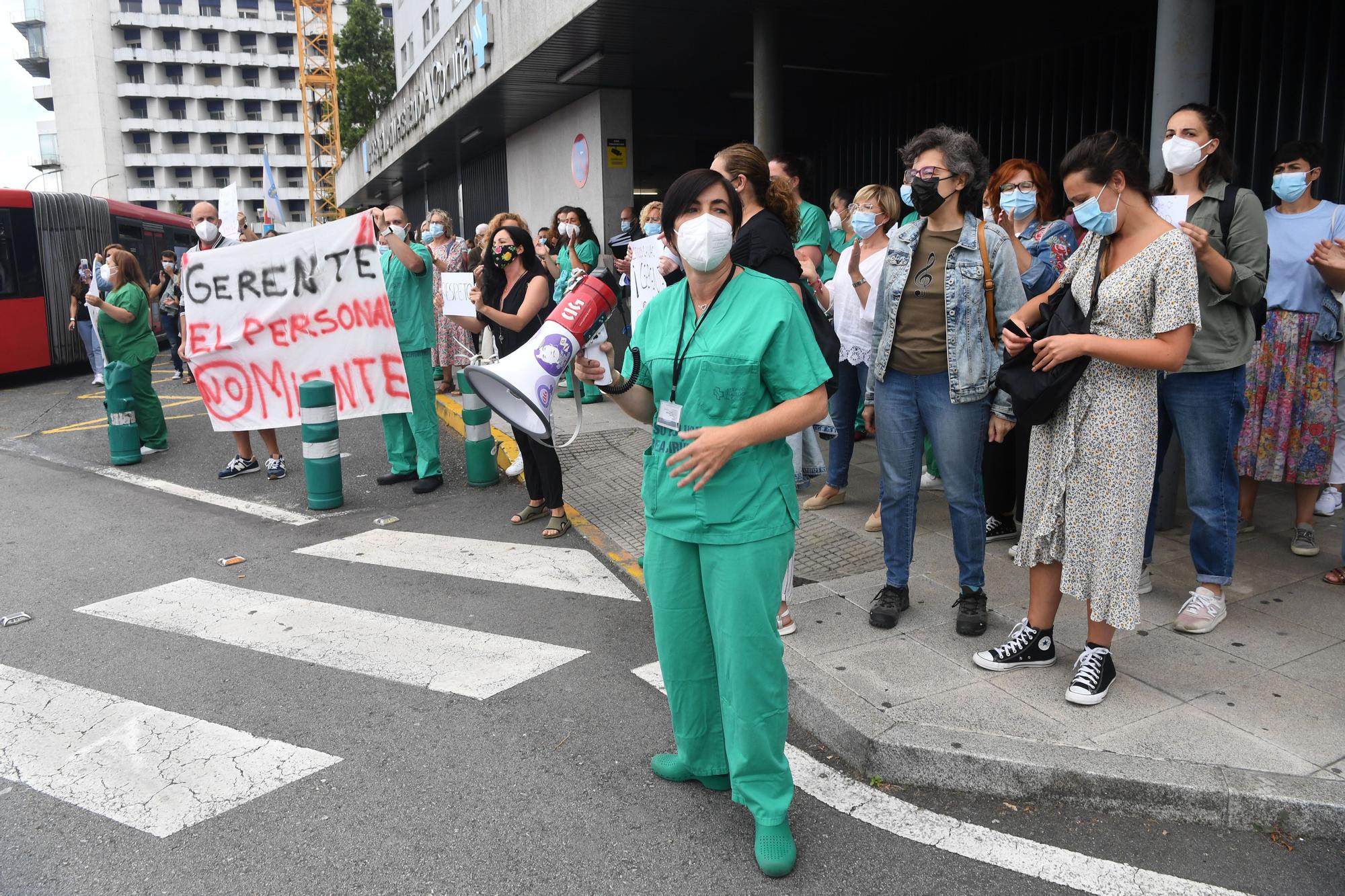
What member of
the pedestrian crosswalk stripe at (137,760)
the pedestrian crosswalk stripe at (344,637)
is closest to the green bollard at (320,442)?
the pedestrian crosswalk stripe at (344,637)

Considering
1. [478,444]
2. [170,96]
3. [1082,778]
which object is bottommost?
[1082,778]

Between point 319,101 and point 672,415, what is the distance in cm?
8110

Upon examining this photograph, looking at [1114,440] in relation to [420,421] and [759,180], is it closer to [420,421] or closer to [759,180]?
[759,180]

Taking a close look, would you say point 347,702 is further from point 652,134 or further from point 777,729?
point 652,134

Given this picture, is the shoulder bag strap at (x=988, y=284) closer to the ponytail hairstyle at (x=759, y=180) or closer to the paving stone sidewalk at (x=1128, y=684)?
the ponytail hairstyle at (x=759, y=180)

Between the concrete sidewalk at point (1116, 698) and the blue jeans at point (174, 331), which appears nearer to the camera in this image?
the concrete sidewalk at point (1116, 698)

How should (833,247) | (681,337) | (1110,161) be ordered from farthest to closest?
(833,247) → (1110,161) → (681,337)

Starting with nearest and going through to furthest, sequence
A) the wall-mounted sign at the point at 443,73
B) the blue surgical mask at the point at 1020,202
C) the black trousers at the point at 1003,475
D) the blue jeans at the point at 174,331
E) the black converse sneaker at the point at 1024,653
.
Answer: the black converse sneaker at the point at 1024,653 < the blue surgical mask at the point at 1020,202 < the black trousers at the point at 1003,475 < the wall-mounted sign at the point at 443,73 < the blue jeans at the point at 174,331

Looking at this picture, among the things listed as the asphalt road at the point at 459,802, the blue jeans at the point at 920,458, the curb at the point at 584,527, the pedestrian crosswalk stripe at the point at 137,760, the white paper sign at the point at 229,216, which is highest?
the white paper sign at the point at 229,216

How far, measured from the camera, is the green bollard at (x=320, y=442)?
7215mm

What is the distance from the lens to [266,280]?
7844 mm

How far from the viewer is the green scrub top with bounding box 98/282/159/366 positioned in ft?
30.5

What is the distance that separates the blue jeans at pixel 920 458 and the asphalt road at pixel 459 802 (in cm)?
114

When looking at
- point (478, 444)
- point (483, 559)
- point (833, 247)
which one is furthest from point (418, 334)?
point (833, 247)
